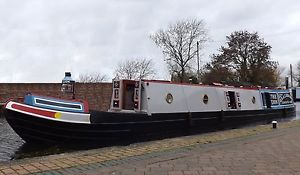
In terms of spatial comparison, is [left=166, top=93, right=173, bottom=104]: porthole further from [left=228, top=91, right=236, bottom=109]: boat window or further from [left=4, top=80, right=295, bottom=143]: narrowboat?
[left=228, top=91, right=236, bottom=109]: boat window

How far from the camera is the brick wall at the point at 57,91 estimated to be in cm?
3062

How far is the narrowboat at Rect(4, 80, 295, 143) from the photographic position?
37.5 feet

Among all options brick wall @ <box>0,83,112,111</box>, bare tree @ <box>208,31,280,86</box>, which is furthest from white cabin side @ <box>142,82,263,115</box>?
bare tree @ <box>208,31,280,86</box>

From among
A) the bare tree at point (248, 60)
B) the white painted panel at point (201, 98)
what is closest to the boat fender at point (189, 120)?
the white painted panel at point (201, 98)

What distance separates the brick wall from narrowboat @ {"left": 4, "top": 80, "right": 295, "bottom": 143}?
15.2 meters

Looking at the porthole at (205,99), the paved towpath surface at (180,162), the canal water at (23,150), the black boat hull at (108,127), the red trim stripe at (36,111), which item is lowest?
the canal water at (23,150)

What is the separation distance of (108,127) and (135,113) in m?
1.34

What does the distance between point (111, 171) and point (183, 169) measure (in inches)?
46.4

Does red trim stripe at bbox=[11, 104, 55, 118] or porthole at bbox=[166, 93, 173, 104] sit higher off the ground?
porthole at bbox=[166, 93, 173, 104]

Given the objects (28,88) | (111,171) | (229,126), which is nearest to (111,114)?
(111,171)

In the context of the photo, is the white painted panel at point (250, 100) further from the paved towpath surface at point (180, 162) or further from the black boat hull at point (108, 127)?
the paved towpath surface at point (180, 162)

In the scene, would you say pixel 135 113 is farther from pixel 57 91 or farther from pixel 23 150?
pixel 57 91

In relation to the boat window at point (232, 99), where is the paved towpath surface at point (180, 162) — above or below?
below

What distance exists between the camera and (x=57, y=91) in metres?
31.8
